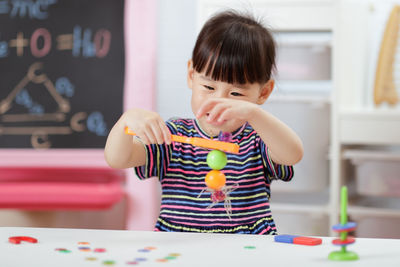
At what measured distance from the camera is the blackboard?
2.20 m

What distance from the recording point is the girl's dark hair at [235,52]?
3.21ft

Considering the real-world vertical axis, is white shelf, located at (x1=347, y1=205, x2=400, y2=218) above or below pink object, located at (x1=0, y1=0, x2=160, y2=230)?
below

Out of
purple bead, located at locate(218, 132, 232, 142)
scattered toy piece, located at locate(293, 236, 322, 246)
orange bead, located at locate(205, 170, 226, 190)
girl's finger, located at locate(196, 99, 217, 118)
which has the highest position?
girl's finger, located at locate(196, 99, 217, 118)

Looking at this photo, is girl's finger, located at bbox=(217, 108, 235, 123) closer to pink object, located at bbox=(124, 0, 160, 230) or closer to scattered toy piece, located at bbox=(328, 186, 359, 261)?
scattered toy piece, located at bbox=(328, 186, 359, 261)

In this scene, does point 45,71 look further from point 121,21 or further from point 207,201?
point 207,201

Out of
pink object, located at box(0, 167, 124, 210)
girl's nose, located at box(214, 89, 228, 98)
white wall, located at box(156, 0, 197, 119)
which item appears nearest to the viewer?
girl's nose, located at box(214, 89, 228, 98)

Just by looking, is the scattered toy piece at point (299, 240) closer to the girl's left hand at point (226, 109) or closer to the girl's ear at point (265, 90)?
the girl's left hand at point (226, 109)

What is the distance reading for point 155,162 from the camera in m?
1.03

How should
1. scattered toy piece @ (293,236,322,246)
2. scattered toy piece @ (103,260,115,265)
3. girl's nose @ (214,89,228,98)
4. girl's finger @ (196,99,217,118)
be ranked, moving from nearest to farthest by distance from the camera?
1. scattered toy piece @ (103,260,115,265)
2. scattered toy piece @ (293,236,322,246)
3. girl's finger @ (196,99,217,118)
4. girl's nose @ (214,89,228,98)

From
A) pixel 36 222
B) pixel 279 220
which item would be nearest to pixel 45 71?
pixel 36 222

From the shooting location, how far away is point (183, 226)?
98 centimetres

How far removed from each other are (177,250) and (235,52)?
1.40 feet

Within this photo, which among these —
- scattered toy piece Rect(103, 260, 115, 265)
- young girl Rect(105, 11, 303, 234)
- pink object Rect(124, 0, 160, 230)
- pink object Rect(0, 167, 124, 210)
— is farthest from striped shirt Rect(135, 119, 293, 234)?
pink object Rect(124, 0, 160, 230)

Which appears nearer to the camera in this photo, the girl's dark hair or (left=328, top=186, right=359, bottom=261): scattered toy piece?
(left=328, top=186, right=359, bottom=261): scattered toy piece
